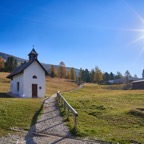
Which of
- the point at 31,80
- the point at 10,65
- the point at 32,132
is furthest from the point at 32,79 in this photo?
the point at 10,65

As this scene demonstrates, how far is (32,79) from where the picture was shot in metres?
39.6

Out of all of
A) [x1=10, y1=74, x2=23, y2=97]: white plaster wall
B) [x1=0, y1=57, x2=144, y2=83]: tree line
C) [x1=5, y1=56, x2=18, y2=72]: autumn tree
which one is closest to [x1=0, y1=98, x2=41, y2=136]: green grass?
[x1=10, y1=74, x2=23, y2=97]: white plaster wall

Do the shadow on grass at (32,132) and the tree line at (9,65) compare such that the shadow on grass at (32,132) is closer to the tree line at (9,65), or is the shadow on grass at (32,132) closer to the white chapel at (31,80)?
the white chapel at (31,80)

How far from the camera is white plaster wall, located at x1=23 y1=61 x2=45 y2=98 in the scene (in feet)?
127

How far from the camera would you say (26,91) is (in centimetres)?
3872

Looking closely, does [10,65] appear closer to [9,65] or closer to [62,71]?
[9,65]

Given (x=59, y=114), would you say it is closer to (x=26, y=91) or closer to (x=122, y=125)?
(x=122, y=125)

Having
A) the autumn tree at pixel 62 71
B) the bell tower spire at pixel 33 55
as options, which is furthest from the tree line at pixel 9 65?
the bell tower spire at pixel 33 55

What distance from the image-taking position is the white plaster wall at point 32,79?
3884cm

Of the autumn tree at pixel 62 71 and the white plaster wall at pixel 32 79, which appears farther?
the autumn tree at pixel 62 71

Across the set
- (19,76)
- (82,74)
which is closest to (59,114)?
(19,76)

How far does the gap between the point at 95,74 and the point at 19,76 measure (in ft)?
249

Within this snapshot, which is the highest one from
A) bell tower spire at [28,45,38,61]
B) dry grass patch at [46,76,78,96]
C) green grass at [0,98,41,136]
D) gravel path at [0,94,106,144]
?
bell tower spire at [28,45,38,61]

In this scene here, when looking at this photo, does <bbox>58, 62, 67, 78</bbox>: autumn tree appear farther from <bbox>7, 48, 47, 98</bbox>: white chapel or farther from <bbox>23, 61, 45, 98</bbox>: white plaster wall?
<bbox>23, 61, 45, 98</bbox>: white plaster wall
